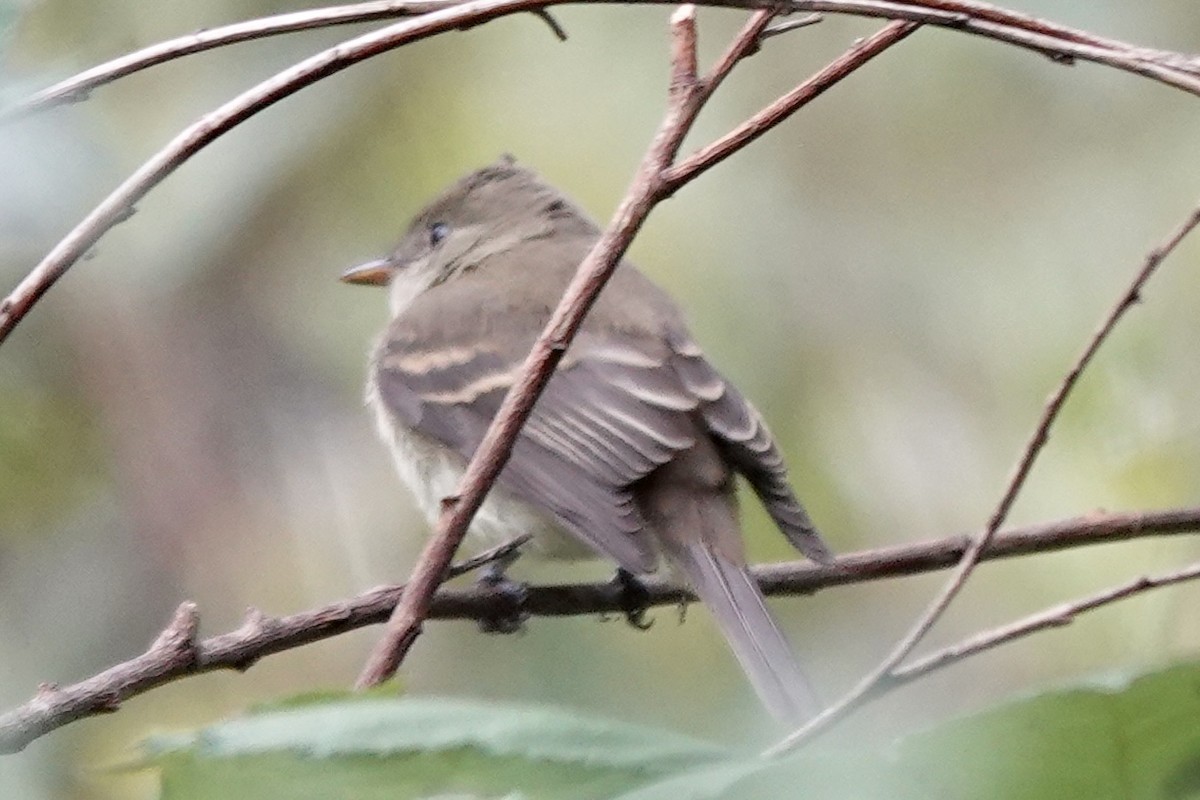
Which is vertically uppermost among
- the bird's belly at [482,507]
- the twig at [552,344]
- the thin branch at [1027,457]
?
the twig at [552,344]

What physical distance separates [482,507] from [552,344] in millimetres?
1563

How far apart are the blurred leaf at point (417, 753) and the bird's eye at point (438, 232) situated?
3166mm

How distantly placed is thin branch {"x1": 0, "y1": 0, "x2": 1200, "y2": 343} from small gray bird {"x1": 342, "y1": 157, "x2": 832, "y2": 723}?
982 millimetres

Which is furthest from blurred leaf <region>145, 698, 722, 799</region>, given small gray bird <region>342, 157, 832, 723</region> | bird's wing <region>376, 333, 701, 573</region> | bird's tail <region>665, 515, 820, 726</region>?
bird's wing <region>376, 333, 701, 573</region>

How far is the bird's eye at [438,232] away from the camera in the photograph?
3.83 m

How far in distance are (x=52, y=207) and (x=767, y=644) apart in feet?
3.43

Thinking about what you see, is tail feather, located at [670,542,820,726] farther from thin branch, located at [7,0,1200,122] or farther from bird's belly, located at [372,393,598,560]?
thin branch, located at [7,0,1200,122]

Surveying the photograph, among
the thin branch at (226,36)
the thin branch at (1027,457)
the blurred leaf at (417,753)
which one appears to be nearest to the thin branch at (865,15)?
the thin branch at (226,36)

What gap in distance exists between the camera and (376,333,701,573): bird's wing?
8.59ft

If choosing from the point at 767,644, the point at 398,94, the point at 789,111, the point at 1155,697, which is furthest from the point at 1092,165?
the point at 1155,697

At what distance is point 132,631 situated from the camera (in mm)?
3488

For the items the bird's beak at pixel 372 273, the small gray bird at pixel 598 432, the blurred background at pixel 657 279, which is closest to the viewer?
the small gray bird at pixel 598 432

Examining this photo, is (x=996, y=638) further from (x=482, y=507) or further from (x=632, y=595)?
(x=482, y=507)

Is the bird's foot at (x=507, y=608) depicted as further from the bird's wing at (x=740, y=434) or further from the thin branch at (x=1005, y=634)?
the thin branch at (x=1005, y=634)
